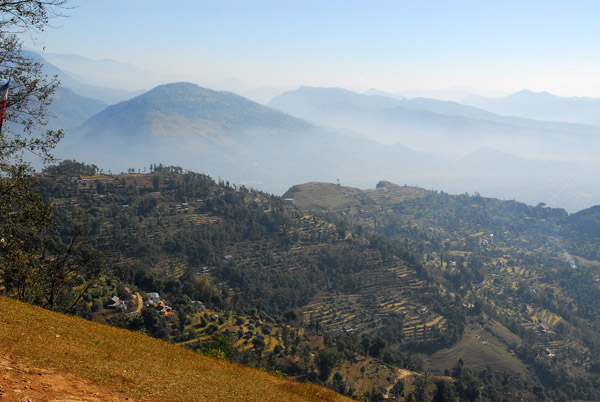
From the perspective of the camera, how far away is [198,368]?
14.6m

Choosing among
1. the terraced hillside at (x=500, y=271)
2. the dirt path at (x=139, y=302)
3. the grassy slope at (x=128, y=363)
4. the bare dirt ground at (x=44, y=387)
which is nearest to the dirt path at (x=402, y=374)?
the terraced hillside at (x=500, y=271)

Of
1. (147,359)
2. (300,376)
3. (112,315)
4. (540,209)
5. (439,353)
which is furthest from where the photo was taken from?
(540,209)

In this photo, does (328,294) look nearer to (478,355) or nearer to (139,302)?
(478,355)

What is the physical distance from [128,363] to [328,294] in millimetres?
68574

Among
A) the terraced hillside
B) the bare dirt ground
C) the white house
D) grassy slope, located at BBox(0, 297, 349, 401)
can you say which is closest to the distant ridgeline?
the terraced hillside

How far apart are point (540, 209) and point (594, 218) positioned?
2274 cm

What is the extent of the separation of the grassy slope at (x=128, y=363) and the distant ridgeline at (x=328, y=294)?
1104 cm

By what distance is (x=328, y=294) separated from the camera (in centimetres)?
7838

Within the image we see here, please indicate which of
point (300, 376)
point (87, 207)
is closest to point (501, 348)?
point (300, 376)

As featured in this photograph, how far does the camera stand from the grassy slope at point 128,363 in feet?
34.2

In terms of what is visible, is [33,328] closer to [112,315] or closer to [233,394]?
[233,394]

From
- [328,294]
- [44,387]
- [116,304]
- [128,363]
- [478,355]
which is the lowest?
[478,355]

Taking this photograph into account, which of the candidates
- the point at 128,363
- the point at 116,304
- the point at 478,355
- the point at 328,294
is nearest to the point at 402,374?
the point at 478,355

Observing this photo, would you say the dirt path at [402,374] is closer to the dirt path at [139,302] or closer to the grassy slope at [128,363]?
the dirt path at [139,302]
